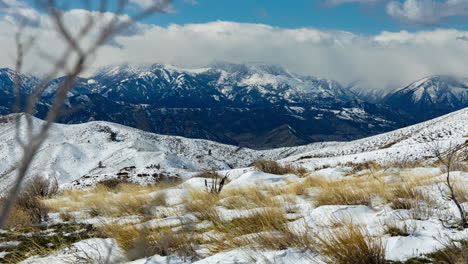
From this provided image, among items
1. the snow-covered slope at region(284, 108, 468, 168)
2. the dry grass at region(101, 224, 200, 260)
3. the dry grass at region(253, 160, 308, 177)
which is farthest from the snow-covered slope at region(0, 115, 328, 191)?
the dry grass at region(101, 224, 200, 260)

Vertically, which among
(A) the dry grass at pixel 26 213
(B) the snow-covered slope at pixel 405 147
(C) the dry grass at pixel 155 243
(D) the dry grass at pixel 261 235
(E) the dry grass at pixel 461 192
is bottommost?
(A) the dry grass at pixel 26 213

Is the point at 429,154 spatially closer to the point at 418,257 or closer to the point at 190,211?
the point at 190,211

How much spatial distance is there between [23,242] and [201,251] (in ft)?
9.71

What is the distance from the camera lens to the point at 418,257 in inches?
100

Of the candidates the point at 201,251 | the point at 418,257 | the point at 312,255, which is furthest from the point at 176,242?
the point at 418,257

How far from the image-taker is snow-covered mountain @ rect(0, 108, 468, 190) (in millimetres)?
→ 20066

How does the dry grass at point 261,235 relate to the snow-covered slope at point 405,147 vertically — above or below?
below

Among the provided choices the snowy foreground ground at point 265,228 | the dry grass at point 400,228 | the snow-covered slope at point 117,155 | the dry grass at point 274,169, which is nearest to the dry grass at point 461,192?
the snowy foreground ground at point 265,228

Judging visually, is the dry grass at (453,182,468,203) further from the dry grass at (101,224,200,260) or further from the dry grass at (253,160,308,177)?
the dry grass at (253,160,308,177)

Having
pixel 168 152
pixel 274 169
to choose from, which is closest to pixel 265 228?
pixel 274 169

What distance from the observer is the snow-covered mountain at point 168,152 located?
65.8 feet

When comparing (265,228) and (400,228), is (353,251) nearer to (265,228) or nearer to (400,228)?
(400,228)

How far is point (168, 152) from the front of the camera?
5341cm

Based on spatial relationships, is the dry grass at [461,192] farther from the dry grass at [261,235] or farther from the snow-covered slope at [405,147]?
the dry grass at [261,235]
